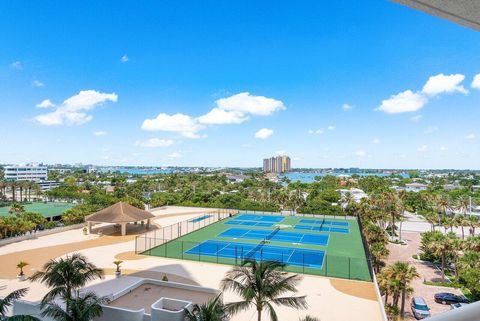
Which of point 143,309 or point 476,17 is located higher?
point 476,17

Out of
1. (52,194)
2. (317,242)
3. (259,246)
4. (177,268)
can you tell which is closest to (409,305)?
(317,242)

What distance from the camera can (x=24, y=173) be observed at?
339 feet

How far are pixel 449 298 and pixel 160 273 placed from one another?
1794cm

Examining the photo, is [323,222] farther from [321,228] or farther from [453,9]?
[453,9]

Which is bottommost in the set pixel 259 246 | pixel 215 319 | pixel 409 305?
pixel 409 305

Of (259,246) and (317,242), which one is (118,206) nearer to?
(259,246)

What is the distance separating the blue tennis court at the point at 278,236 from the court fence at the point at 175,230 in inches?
147

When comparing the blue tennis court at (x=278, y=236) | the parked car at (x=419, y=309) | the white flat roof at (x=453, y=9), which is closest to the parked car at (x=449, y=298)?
the parked car at (x=419, y=309)

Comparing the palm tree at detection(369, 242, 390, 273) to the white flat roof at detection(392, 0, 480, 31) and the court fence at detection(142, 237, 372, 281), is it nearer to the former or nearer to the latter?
the court fence at detection(142, 237, 372, 281)

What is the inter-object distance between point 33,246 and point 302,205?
3265 cm

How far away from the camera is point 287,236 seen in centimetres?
3117

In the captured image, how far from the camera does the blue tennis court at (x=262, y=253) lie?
23181 millimetres

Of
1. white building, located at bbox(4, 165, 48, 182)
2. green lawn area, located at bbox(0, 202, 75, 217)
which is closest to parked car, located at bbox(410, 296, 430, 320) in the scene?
green lawn area, located at bbox(0, 202, 75, 217)

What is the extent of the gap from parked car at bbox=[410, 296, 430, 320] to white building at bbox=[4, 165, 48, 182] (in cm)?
10988
